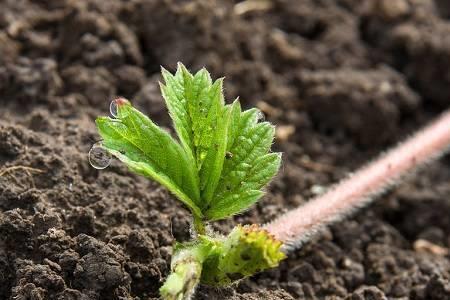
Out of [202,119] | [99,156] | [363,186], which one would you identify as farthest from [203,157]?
[363,186]

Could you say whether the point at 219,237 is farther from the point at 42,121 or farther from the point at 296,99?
the point at 296,99

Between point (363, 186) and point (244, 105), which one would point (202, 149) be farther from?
point (244, 105)

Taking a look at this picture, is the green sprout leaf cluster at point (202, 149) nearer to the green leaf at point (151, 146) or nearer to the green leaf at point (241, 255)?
the green leaf at point (151, 146)

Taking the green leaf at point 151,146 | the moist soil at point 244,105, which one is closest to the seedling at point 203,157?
the green leaf at point 151,146

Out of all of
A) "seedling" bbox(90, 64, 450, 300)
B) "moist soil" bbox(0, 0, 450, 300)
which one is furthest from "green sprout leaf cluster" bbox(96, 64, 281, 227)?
"moist soil" bbox(0, 0, 450, 300)

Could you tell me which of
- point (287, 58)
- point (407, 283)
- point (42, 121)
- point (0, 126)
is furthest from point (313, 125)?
point (0, 126)

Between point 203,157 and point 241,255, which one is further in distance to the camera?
point 203,157

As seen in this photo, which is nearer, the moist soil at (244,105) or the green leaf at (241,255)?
the green leaf at (241,255)

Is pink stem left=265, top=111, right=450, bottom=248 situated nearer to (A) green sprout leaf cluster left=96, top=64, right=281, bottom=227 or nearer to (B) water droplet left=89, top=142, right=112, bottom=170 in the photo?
(A) green sprout leaf cluster left=96, top=64, right=281, bottom=227
